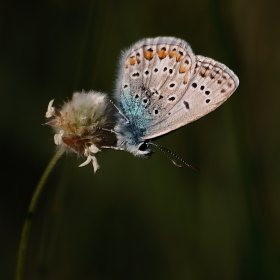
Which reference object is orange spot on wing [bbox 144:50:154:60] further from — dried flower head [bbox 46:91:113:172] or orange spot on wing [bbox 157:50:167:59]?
dried flower head [bbox 46:91:113:172]

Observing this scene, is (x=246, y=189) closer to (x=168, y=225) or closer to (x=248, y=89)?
(x=168, y=225)

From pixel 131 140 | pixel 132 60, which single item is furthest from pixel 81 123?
pixel 132 60

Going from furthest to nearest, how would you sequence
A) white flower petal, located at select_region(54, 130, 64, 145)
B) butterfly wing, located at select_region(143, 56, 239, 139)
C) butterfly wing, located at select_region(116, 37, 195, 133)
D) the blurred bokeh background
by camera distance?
the blurred bokeh background < butterfly wing, located at select_region(116, 37, 195, 133) < butterfly wing, located at select_region(143, 56, 239, 139) < white flower petal, located at select_region(54, 130, 64, 145)

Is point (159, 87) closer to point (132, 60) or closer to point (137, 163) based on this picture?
point (132, 60)

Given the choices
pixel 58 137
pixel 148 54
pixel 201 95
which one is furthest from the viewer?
pixel 148 54

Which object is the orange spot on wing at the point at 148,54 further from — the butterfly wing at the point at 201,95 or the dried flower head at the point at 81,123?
the dried flower head at the point at 81,123

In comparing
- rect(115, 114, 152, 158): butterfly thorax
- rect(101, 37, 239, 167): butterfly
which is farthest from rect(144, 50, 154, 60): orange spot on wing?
rect(115, 114, 152, 158): butterfly thorax

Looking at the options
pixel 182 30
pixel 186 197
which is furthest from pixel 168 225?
pixel 182 30

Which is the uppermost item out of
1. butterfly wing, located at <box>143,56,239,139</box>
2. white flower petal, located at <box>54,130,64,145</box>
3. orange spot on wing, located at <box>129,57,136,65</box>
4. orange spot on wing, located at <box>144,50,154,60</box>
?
orange spot on wing, located at <box>144,50,154,60</box>
